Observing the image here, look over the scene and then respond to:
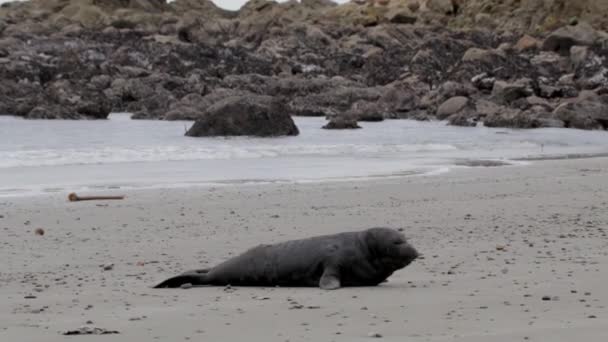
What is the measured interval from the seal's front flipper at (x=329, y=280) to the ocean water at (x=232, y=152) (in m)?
6.29

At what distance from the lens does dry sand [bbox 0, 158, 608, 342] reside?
4.88 meters

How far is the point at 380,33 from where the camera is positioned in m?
65.6

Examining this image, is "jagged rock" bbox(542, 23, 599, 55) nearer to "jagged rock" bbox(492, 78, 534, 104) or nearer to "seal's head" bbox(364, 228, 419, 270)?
"jagged rock" bbox(492, 78, 534, 104)

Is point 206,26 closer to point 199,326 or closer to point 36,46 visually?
point 36,46

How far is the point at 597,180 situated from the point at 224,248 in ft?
22.4

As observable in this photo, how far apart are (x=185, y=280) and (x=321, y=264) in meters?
0.83

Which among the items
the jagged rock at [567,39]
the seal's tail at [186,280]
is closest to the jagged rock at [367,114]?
the jagged rock at [567,39]

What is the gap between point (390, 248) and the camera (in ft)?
21.2

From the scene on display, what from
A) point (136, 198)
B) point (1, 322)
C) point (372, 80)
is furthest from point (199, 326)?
point (372, 80)

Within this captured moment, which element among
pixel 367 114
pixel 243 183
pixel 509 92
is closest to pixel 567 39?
pixel 509 92

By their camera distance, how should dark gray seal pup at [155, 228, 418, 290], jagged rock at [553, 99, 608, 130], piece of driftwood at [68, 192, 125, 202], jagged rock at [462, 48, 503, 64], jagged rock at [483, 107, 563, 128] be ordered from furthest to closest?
jagged rock at [462, 48, 503, 64] < jagged rock at [553, 99, 608, 130] < jagged rock at [483, 107, 563, 128] < piece of driftwood at [68, 192, 125, 202] < dark gray seal pup at [155, 228, 418, 290]

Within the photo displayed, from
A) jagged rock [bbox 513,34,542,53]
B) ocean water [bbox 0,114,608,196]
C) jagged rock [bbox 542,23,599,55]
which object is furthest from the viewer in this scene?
jagged rock [bbox 513,34,542,53]

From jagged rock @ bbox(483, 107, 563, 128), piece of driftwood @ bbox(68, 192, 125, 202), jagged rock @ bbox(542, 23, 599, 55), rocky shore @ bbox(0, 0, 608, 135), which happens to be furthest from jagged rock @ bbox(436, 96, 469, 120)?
piece of driftwood @ bbox(68, 192, 125, 202)

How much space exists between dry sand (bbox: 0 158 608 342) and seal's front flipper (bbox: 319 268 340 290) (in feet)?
0.35
